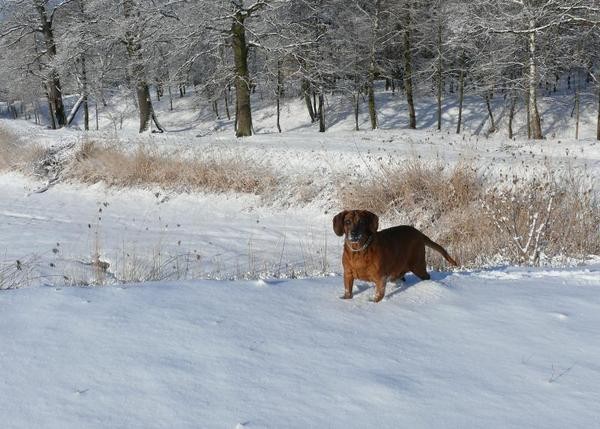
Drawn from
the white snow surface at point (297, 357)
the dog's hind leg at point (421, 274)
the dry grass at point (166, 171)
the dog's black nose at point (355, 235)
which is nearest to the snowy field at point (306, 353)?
the white snow surface at point (297, 357)

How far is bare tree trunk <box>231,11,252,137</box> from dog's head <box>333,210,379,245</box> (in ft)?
42.1

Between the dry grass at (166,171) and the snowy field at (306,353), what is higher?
the dry grass at (166,171)

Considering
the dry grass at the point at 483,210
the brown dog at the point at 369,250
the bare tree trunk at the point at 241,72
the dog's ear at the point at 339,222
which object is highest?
the bare tree trunk at the point at 241,72

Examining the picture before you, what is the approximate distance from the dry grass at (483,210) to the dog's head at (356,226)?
2399 millimetres

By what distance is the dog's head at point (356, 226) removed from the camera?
319cm

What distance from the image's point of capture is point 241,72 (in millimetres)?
15570

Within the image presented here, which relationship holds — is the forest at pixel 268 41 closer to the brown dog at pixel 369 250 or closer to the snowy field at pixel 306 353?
the snowy field at pixel 306 353

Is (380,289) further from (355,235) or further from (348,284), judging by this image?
(355,235)

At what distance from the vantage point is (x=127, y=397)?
80.8 inches

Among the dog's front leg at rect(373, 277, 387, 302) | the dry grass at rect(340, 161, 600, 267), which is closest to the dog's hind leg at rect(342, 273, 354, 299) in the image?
the dog's front leg at rect(373, 277, 387, 302)

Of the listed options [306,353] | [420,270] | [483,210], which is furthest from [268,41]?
[306,353]

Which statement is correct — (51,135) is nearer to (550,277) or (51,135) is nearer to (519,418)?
(550,277)

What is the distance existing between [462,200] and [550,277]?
4.33 metres

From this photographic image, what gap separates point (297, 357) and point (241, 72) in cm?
1412
